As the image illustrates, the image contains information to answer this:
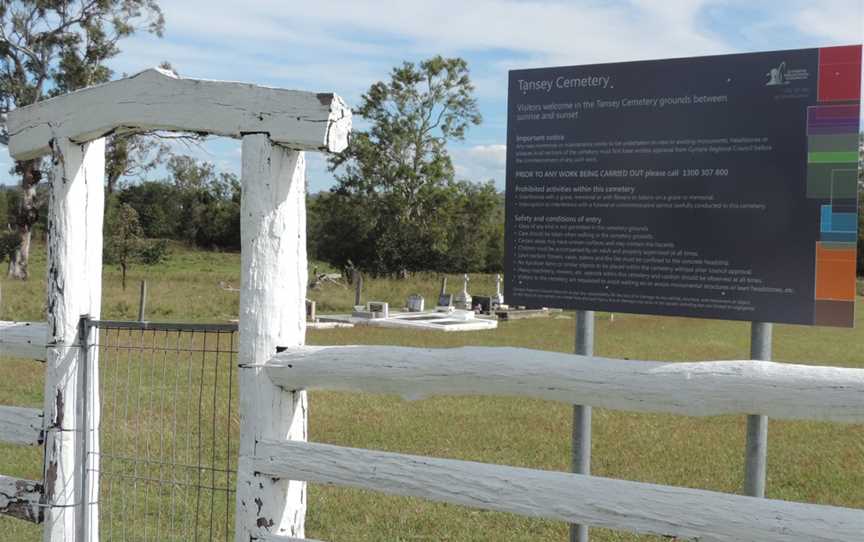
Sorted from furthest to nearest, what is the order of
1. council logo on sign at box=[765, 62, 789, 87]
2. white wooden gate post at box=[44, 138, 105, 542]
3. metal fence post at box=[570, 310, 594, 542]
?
white wooden gate post at box=[44, 138, 105, 542]
metal fence post at box=[570, 310, 594, 542]
council logo on sign at box=[765, 62, 789, 87]

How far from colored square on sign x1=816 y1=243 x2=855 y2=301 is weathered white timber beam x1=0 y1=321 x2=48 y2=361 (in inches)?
128

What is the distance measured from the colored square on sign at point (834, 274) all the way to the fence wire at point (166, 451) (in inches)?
82.7

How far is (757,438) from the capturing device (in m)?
3.27

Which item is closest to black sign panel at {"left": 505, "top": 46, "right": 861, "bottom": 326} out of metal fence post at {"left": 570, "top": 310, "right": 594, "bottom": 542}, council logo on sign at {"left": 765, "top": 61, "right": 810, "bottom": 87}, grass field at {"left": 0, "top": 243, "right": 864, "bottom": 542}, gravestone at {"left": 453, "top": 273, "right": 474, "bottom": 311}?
council logo on sign at {"left": 765, "top": 61, "right": 810, "bottom": 87}

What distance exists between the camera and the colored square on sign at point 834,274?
3.09 metres

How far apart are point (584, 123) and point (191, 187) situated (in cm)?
4830

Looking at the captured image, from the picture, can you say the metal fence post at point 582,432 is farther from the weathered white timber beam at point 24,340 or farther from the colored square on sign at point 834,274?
the weathered white timber beam at point 24,340

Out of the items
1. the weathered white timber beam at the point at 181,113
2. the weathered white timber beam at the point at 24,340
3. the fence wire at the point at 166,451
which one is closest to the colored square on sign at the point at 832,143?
the weathered white timber beam at the point at 181,113

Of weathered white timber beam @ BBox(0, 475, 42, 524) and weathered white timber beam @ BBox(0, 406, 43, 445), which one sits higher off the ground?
weathered white timber beam @ BBox(0, 406, 43, 445)

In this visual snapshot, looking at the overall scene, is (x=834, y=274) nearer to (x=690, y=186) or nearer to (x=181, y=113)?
(x=690, y=186)

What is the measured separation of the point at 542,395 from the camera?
2.96m

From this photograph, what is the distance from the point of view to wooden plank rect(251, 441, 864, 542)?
254 cm

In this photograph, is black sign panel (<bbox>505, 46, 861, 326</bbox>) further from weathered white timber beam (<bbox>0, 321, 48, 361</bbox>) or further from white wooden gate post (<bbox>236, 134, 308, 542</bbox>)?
weathered white timber beam (<bbox>0, 321, 48, 361</bbox>)

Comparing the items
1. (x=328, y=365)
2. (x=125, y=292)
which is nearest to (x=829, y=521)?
(x=328, y=365)
